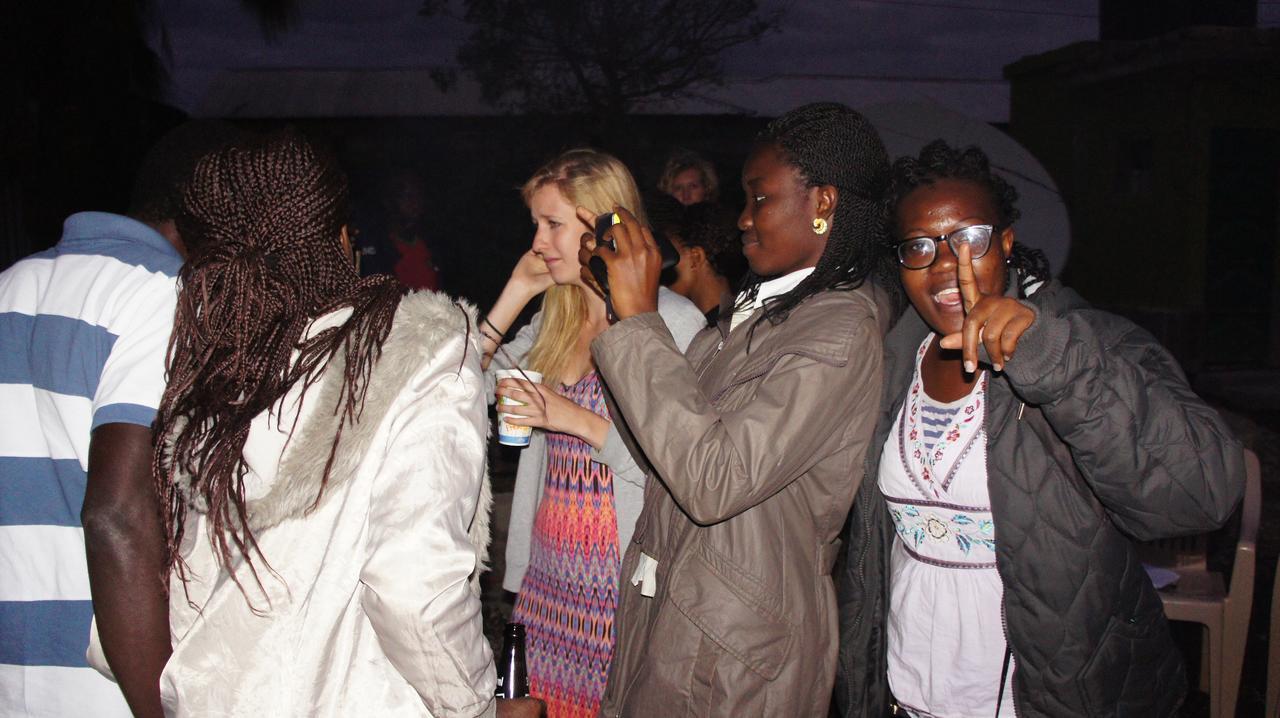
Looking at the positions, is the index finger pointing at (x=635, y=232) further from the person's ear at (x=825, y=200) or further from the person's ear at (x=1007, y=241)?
the person's ear at (x=1007, y=241)

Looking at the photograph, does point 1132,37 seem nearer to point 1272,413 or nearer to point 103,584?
point 1272,413

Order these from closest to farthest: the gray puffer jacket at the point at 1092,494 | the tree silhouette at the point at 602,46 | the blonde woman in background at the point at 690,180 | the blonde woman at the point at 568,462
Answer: the gray puffer jacket at the point at 1092,494 → the blonde woman at the point at 568,462 → the blonde woman in background at the point at 690,180 → the tree silhouette at the point at 602,46

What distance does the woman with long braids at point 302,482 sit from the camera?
1.49m

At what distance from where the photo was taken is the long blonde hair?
2771 mm

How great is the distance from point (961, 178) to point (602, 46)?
994cm

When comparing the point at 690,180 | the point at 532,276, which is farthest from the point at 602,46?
the point at 532,276

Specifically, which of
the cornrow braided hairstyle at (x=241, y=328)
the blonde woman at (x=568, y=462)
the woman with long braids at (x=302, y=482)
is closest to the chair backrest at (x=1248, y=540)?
the blonde woman at (x=568, y=462)

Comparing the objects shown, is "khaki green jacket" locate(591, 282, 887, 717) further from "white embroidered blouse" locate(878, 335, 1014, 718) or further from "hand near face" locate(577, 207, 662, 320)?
"white embroidered blouse" locate(878, 335, 1014, 718)

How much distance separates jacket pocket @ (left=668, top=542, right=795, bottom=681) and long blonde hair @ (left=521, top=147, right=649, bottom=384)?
118 cm

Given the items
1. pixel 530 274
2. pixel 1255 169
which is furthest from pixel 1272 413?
pixel 530 274

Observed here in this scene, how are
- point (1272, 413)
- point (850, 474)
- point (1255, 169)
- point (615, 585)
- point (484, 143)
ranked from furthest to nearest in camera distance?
1. point (484, 143)
2. point (1255, 169)
3. point (1272, 413)
4. point (615, 585)
5. point (850, 474)

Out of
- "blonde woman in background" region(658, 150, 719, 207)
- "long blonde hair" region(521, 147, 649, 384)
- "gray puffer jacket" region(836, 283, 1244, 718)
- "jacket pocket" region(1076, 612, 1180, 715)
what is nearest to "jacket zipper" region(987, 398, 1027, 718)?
"gray puffer jacket" region(836, 283, 1244, 718)

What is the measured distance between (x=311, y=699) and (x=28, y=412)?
2.60ft

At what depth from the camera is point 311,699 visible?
1.51m
